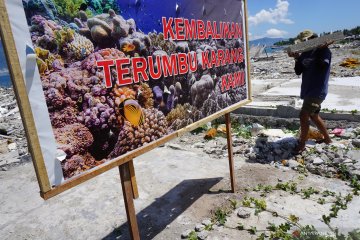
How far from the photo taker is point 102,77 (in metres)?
1.98

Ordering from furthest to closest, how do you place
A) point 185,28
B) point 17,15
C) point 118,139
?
point 185,28 → point 118,139 → point 17,15

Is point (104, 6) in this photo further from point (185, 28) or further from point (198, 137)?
point (198, 137)

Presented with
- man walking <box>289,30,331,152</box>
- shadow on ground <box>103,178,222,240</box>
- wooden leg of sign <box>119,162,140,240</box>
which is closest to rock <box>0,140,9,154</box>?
shadow on ground <box>103,178,222,240</box>

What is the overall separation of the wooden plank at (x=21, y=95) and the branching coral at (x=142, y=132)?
50cm

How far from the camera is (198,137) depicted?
655 cm

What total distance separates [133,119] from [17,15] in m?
1.02

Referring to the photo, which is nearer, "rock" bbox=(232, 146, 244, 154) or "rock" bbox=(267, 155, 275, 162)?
"rock" bbox=(267, 155, 275, 162)

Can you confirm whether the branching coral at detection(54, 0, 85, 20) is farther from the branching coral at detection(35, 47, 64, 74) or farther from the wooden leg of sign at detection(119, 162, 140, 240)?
the wooden leg of sign at detection(119, 162, 140, 240)

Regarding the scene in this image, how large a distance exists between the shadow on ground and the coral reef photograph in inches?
56.6

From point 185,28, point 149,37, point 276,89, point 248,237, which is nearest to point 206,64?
point 185,28

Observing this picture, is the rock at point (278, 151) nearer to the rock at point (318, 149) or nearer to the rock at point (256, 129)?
the rock at point (318, 149)

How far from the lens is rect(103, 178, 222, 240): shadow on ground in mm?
3428

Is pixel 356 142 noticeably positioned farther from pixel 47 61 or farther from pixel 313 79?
pixel 47 61

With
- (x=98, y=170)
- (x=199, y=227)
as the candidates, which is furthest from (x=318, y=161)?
(x=98, y=170)
